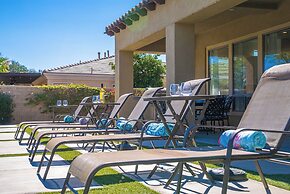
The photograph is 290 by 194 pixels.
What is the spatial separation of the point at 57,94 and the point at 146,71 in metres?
8.39

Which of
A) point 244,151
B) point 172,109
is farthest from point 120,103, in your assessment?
point 244,151

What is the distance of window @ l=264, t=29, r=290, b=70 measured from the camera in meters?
9.26

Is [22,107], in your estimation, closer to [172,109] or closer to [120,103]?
[120,103]

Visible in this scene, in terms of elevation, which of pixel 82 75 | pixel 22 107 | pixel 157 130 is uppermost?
pixel 82 75

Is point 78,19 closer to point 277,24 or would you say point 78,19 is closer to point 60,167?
point 277,24

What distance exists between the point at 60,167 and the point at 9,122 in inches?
500

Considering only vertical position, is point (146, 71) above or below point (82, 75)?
above

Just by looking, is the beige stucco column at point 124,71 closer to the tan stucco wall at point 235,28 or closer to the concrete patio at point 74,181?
the tan stucco wall at point 235,28

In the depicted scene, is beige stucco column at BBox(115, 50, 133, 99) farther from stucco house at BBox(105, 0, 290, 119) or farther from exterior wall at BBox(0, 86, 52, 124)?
exterior wall at BBox(0, 86, 52, 124)

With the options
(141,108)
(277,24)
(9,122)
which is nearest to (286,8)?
(277,24)

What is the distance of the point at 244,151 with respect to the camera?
3.12m

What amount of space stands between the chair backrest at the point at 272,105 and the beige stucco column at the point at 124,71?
8398mm

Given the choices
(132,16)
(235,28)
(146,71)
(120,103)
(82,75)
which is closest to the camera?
(120,103)

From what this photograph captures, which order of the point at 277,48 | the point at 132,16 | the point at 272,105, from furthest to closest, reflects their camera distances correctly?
the point at 132,16
the point at 277,48
the point at 272,105
